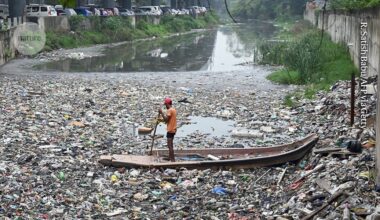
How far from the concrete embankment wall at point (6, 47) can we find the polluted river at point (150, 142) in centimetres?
170

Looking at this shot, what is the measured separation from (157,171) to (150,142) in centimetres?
253

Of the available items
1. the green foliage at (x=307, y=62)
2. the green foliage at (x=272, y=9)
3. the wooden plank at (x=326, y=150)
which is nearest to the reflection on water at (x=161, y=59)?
the green foliage at (x=307, y=62)

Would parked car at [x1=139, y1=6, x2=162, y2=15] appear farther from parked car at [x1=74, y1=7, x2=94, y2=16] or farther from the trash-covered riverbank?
the trash-covered riverbank

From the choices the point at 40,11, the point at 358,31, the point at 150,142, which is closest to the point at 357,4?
the point at 358,31

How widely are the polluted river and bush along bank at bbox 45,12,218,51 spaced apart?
1094 cm

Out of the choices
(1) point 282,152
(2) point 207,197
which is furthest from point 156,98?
(2) point 207,197

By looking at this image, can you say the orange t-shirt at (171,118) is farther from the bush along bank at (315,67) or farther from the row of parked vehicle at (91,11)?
the row of parked vehicle at (91,11)

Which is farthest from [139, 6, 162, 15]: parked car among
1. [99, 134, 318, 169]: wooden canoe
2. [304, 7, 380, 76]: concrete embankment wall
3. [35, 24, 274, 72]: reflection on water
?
[99, 134, 318, 169]: wooden canoe

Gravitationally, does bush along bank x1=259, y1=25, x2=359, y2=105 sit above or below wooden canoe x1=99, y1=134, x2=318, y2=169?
above

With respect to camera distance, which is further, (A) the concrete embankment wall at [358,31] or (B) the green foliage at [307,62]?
(B) the green foliage at [307,62]

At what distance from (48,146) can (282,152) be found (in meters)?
4.31

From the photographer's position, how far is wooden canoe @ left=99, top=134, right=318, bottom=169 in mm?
8766

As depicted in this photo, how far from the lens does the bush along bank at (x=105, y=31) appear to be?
1325 inches

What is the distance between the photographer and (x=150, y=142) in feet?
37.0
